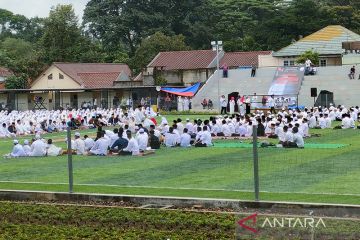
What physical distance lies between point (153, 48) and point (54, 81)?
12.2m

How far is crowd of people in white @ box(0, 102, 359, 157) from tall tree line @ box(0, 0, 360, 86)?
33915mm

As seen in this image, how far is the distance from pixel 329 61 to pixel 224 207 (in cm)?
5448

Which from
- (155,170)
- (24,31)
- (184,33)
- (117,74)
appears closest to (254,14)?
(184,33)

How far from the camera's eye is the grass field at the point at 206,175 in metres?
15.7

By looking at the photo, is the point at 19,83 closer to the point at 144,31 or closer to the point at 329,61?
the point at 144,31

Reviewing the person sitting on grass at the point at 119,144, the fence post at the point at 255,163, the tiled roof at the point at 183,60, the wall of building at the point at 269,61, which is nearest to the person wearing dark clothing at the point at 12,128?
the person sitting on grass at the point at 119,144

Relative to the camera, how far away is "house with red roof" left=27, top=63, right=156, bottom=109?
216 ft

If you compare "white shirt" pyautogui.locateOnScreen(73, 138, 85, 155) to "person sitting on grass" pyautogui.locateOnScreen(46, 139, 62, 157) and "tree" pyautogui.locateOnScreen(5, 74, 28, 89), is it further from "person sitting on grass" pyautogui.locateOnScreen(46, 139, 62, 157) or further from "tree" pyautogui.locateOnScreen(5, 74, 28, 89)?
"tree" pyautogui.locateOnScreen(5, 74, 28, 89)

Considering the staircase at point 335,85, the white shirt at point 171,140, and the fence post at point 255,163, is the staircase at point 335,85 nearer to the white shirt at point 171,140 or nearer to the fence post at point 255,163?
the white shirt at point 171,140

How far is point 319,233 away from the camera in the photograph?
9.67m

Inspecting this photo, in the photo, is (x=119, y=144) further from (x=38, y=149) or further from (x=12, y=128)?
(x=12, y=128)

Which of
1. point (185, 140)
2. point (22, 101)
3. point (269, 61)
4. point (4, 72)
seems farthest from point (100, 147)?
point (4, 72)

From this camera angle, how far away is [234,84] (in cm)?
5850

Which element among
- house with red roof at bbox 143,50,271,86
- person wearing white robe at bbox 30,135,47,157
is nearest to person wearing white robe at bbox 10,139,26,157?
person wearing white robe at bbox 30,135,47,157
